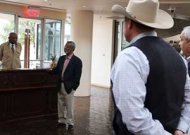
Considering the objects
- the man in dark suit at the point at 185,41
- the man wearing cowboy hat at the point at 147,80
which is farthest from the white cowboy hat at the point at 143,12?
the man in dark suit at the point at 185,41

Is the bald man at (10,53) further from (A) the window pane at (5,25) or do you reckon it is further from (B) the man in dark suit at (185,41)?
(B) the man in dark suit at (185,41)

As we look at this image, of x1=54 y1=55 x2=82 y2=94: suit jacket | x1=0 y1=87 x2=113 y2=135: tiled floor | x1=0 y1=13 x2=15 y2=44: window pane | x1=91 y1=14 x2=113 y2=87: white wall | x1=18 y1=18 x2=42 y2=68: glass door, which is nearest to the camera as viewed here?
x1=0 y1=87 x2=113 y2=135: tiled floor

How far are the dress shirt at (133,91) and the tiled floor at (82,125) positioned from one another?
14.2 feet

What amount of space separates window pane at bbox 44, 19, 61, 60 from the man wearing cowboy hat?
35.8 feet

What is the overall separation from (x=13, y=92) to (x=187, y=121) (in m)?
4.95

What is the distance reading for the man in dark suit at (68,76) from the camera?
5871mm

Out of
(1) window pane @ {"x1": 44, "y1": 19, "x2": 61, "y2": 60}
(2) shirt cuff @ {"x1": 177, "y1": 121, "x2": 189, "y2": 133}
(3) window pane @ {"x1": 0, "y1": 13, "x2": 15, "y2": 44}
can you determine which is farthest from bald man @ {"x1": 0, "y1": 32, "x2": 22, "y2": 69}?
(2) shirt cuff @ {"x1": 177, "y1": 121, "x2": 189, "y2": 133}

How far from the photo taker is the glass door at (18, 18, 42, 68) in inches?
457

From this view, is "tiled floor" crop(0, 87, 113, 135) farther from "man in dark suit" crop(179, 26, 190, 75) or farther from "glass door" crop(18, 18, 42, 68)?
"glass door" crop(18, 18, 42, 68)

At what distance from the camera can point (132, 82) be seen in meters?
1.45

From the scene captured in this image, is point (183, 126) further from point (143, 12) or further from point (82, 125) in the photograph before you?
point (82, 125)

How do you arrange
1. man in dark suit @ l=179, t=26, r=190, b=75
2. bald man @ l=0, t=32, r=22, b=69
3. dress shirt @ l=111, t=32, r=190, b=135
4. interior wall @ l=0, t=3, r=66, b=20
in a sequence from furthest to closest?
1. interior wall @ l=0, t=3, r=66, b=20
2. bald man @ l=0, t=32, r=22, b=69
3. man in dark suit @ l=179, t=26, r=190, b=75
4. dress shirt @ l=111, t=32, r=190, b=135

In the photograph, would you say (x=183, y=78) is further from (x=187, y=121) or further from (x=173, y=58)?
(x=187, y=121)

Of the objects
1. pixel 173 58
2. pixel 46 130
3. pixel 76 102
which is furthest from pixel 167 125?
pixel 76 102
